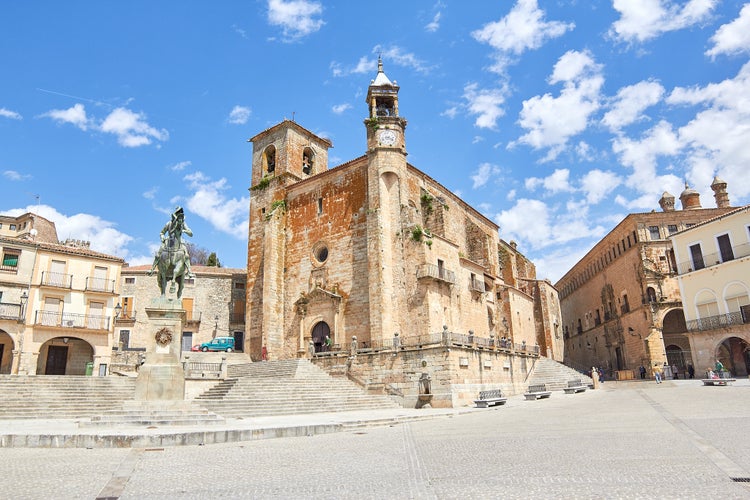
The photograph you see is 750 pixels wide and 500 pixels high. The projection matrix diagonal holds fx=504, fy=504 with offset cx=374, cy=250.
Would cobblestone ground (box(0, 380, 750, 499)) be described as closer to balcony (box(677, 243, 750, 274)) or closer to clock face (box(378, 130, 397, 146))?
clock face (box(378, 130, 397, 146))

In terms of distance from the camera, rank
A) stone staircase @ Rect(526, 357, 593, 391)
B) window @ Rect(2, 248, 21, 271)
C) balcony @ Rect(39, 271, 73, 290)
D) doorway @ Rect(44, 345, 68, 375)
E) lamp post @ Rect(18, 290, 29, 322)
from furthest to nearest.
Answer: stone staircase @ Rect(526, 357, 593, 391), doorway @ Rect(44, 345, 68, 375), balcony @ Rect(39, 271, 73, 290), window @ Rect(2, 248, 21, 271), lamp post @ Rect(18, 290, 29, 322)

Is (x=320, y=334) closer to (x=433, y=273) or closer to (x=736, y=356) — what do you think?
(x=433, y=273)

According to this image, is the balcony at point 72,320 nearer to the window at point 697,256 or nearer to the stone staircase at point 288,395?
the stone staircase at point 288,395

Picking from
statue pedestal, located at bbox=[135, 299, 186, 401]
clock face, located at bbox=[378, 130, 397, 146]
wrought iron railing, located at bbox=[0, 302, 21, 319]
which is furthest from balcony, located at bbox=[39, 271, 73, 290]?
clock face, located at bbox=[378, 130, 397, 146]

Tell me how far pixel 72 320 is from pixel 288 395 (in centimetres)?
1438

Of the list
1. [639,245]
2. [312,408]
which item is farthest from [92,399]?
[639,245]

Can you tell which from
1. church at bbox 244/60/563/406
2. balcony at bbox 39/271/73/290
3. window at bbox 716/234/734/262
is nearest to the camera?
church at bbox 244/60/563/406

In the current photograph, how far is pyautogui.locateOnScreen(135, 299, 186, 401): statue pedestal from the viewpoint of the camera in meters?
12.3

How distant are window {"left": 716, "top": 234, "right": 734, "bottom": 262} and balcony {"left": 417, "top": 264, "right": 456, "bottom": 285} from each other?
51.2ft

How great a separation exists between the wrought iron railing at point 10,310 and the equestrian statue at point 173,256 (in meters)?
15.8

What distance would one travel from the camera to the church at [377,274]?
→ 22938 millimetres

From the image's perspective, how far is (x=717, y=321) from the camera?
2795 cm

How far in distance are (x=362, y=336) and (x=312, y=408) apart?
8829 mm

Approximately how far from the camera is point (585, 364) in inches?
1906
